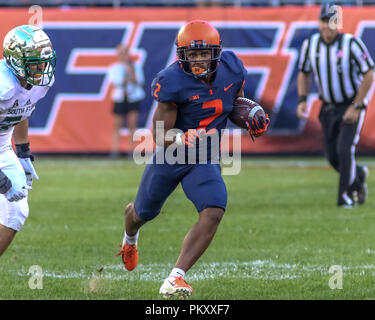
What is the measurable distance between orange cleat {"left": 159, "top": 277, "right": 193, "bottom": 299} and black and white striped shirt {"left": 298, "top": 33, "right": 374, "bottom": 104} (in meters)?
4.06

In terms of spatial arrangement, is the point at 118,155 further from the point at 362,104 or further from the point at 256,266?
the point at 256,266

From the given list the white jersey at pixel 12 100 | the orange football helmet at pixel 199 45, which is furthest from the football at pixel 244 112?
the white jersey at pixel 12 100

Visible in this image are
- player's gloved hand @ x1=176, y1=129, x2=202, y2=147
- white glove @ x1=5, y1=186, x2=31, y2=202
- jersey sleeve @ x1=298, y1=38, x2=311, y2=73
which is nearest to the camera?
white glove @ x1=5, y1=186, x2=31, y2=202

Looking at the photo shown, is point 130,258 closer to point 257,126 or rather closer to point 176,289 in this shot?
point 176,289

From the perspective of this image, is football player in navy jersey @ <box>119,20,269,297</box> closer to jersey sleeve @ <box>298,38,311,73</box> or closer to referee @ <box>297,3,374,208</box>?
referee @ <box>297,3,374,208</box>

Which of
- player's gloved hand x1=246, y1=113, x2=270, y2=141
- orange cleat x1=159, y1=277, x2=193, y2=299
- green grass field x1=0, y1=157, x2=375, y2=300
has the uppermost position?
player's gloved hand x1=246, y1=113, x2=270, y2=141

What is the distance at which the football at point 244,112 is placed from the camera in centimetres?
477

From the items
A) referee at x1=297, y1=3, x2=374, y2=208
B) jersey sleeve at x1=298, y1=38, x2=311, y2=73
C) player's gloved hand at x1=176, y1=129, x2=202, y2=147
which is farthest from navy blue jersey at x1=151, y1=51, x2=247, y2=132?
jersey sleeve at x1=298, y1=38, x2=311, y2=73

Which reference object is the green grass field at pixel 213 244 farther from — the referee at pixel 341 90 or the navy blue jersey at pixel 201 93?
the navy blue jersey at pixel 201 93

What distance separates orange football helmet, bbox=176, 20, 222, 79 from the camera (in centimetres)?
466

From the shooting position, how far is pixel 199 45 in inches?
184

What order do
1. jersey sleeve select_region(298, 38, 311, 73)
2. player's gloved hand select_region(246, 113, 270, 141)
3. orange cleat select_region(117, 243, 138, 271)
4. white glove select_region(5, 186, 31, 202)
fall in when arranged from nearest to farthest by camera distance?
white glove select_region(5, 186, 31, 202) → player's gloved hand select_region(246, 113, 270, 141) → orange cleat select_region(117, 243, 138, 271) → jersey sleeve select_region(298, 38, 311, 73)

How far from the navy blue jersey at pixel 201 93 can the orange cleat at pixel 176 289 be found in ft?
2.94

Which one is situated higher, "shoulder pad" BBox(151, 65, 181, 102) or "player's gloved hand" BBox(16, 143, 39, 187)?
"shoulder pad" BBox(151, 65, 181, 102)
